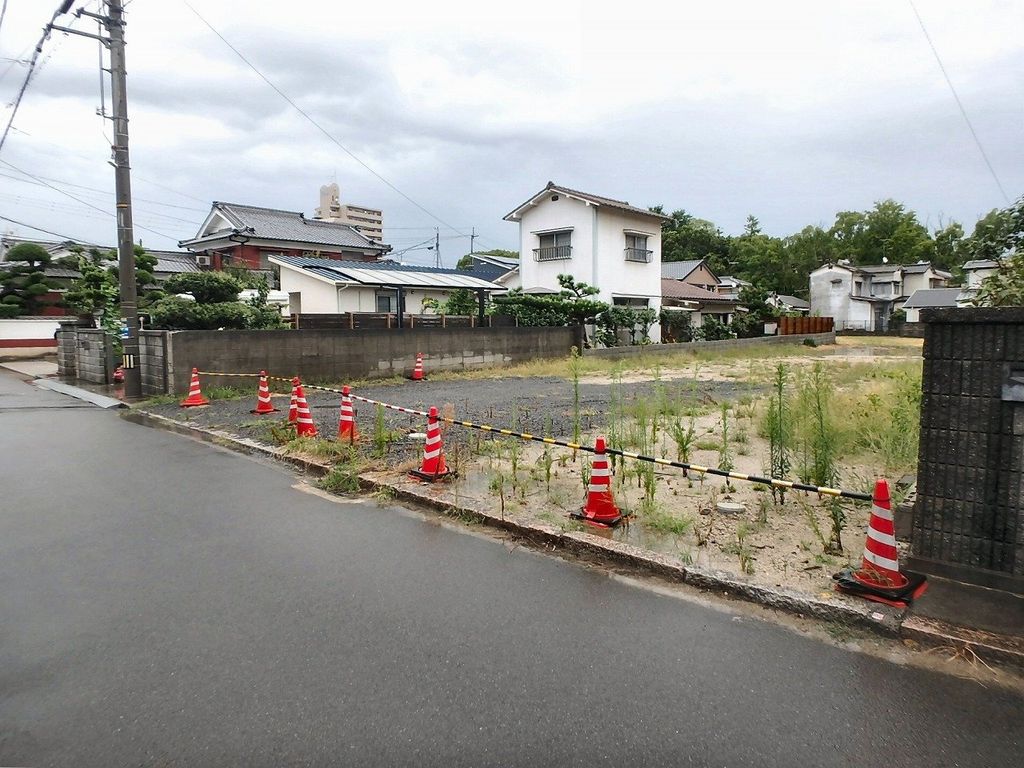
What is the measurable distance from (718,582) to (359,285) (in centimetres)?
2051

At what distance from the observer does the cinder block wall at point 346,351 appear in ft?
42.8

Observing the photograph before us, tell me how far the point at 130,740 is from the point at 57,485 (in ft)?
16.8

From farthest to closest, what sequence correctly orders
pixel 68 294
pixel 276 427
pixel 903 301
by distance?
pixel 903 301 < pixel 68 294 < pixel 276 427

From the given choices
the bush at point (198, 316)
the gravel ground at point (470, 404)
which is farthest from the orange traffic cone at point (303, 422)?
the bush at point (198, 316)

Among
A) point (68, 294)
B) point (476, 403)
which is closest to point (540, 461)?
point (476, 403)

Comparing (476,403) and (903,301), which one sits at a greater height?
(903,301)

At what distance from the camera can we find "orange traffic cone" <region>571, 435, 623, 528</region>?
5.11 meters

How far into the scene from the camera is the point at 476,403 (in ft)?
38.9

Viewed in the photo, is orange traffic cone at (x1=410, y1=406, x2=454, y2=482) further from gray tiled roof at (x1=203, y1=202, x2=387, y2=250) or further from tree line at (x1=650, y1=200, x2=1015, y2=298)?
tree line at (x1=650, y1=200, x2=1015, y2=298)

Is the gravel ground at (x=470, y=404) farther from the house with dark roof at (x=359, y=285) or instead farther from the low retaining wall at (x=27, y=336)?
the low retaining wall at (x=27, y=336)

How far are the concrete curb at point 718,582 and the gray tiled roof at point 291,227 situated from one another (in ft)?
106

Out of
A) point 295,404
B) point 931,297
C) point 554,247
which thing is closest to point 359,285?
point 554,247

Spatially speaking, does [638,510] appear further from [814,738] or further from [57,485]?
[57,485]

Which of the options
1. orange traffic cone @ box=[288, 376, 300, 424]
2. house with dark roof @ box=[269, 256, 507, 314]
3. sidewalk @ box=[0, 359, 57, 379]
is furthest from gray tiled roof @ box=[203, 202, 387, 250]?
orange traffic cone @ box=[288, 376, 300, 424]
